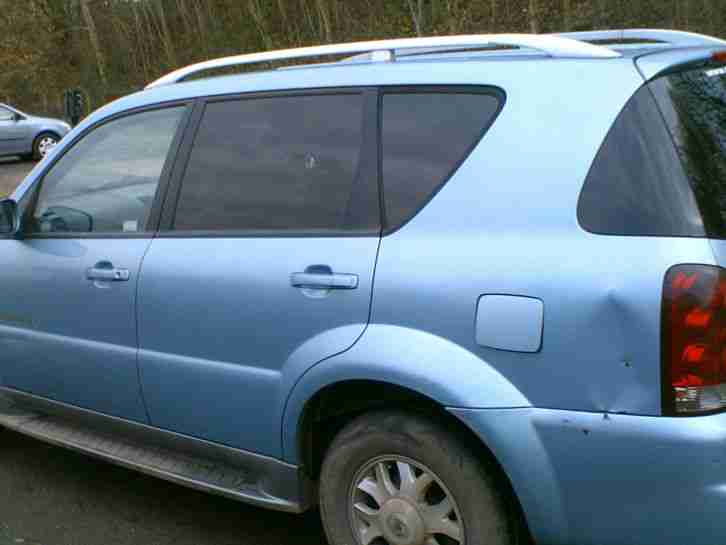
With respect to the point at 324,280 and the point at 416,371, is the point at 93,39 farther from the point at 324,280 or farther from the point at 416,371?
the point at 416,371

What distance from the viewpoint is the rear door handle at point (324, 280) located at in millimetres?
2910

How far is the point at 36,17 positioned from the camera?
35344 millimetres

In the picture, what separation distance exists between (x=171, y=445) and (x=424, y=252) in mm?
1466

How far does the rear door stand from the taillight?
0.94 metres

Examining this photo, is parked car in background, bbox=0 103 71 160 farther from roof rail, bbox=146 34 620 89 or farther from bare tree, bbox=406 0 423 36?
roof rail, bbox=146 34 620 89

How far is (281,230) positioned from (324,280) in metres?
0.36

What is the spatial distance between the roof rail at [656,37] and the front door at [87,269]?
66.1 inches

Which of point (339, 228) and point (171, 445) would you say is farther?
point (171, 445)

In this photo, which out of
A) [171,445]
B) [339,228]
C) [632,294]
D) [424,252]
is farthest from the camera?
[171,445]

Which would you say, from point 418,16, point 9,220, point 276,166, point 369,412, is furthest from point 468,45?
point 418,16

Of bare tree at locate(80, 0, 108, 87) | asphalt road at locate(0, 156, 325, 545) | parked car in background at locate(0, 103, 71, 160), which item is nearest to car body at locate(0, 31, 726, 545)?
asphalt road at locate(0, 156, 325, 545)

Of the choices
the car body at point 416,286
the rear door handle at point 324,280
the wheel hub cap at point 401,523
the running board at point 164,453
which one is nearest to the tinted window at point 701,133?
the car body at point 416,286

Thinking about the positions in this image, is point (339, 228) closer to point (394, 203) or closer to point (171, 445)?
point (394, 203)

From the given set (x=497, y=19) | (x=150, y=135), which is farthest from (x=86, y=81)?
(x=150, y=135)
